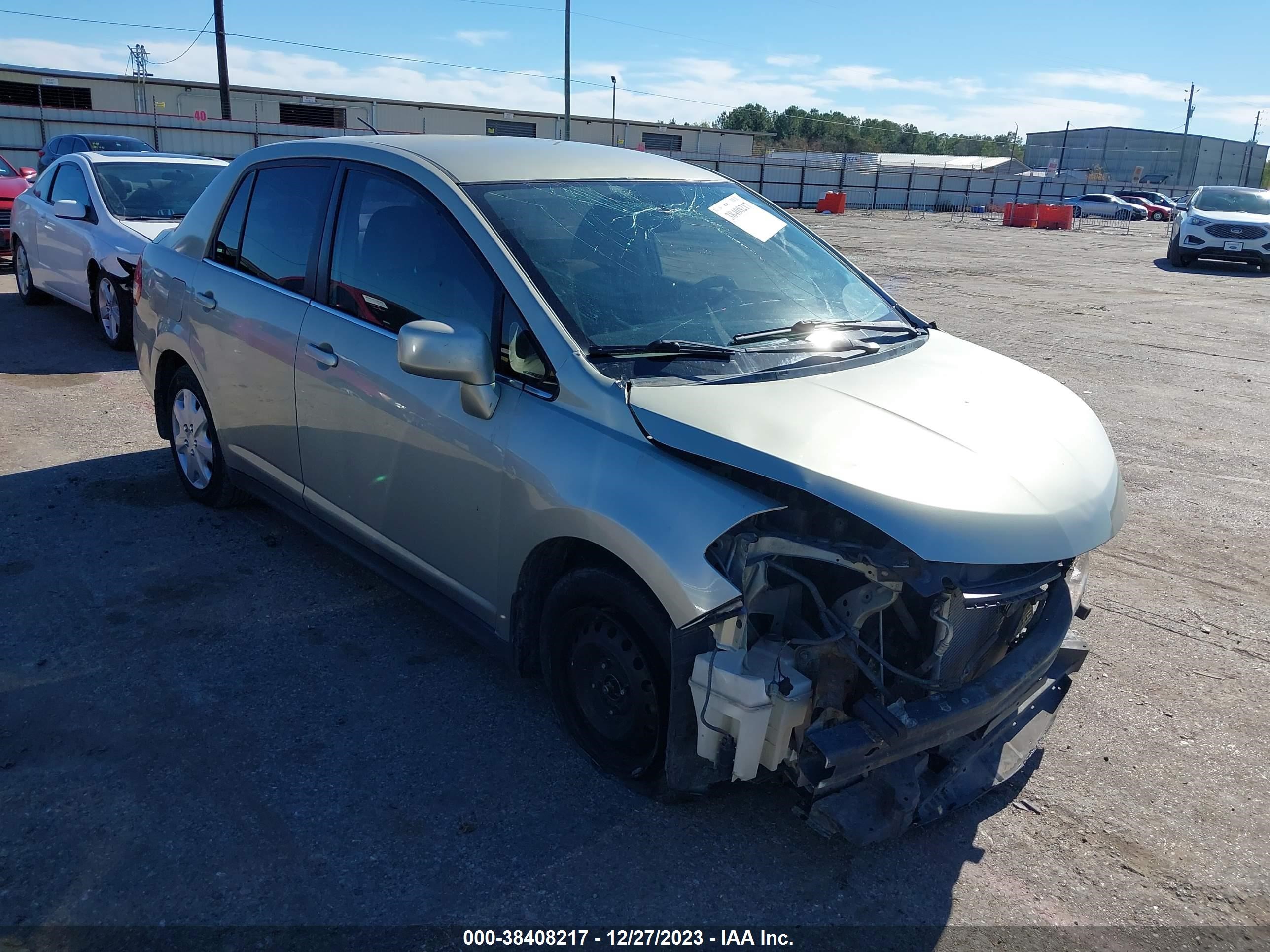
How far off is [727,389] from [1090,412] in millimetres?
1496

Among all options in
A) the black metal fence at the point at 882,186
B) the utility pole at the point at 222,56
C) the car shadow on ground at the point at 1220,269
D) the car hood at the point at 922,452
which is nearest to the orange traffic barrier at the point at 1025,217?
the black metal fence at the point at 882,186

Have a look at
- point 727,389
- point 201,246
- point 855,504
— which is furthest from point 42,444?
point 855,504

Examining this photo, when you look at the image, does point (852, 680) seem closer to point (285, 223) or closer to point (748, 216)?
point (748, 216)

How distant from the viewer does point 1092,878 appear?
279 centimetres

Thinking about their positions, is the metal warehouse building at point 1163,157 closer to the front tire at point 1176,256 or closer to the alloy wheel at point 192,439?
the front tire at point 1176,256

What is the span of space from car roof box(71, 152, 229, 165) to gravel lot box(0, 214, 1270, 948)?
199 inches

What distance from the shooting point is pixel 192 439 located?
17.1 ft

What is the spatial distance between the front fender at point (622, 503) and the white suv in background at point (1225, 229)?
2203cm

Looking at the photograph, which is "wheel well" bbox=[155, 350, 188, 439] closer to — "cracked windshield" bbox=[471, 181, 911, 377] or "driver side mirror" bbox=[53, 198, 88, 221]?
"cracked windshield" bbox=[471, 181, 911, 377]

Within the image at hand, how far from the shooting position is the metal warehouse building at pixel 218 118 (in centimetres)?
2912

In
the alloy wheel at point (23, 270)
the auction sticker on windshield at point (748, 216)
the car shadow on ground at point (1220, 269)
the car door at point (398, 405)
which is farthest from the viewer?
the car shadow on ground at point (1220, 269)

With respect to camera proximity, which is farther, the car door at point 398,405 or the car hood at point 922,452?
the car door at point 398,405

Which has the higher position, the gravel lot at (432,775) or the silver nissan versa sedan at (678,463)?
the silver nissan versa sedan at (678,463)

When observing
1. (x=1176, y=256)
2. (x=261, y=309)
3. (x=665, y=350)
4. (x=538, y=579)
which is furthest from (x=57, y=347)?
(x=1176, y=256)
